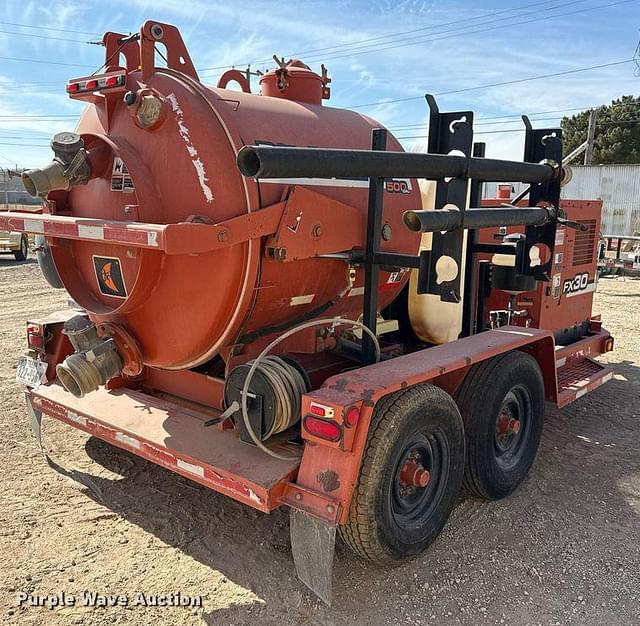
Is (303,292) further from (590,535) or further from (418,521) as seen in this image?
(590,535)

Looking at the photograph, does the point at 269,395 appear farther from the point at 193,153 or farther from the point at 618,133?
the point at 618,133

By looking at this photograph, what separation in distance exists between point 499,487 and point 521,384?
2.27 feet

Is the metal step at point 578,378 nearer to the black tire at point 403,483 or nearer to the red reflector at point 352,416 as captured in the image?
the black tire at point 403,483

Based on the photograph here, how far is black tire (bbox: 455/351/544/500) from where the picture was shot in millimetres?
3916

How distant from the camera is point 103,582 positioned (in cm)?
319

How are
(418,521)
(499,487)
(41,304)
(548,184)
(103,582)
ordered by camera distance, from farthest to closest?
1. (41,304)
2. (548,184)
3. (499,487)
4. (418,521)
5. (103,582)

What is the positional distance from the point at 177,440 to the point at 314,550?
1.00 m

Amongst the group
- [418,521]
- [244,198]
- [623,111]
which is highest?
[623,111]

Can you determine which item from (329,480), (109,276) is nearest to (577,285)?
(329,480)

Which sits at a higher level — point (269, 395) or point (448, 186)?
point (448, 186)

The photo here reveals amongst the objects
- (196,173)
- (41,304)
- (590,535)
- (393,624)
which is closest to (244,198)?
(196,173)

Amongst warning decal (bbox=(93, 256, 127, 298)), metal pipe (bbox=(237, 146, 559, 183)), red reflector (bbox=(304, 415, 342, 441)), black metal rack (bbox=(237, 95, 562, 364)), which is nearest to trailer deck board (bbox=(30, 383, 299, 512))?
red reflector (bbox=(304, 415, 342, 441))

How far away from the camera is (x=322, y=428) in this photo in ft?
9.63

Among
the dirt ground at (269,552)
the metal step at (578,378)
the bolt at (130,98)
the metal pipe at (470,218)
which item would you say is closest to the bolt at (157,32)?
the bolt at (130,98)
